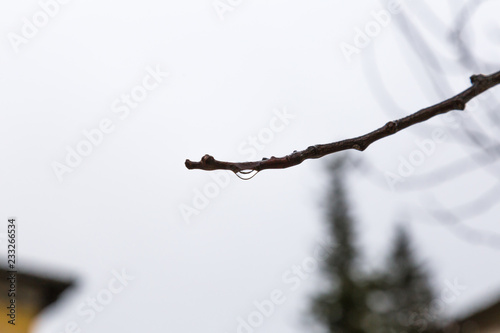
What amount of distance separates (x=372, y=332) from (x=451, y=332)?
10.1 metres

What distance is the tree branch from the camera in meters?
0.96

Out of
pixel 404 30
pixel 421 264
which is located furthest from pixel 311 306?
pixel 404 30

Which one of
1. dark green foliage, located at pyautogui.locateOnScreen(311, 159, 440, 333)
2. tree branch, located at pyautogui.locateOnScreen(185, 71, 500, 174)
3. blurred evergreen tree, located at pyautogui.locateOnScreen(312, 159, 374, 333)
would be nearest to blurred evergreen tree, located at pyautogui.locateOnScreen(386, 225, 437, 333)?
dark green foliage, located at pyautogui.locateOnScreen(311, 159, 440, 333)

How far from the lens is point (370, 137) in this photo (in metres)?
1.03

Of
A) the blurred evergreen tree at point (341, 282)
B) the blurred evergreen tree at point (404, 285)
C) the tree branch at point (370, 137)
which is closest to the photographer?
the tree branch at point (370, 137)

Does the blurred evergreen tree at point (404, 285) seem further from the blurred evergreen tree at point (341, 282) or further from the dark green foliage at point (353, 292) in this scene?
the blurred evergreen tree at point (341, 282)

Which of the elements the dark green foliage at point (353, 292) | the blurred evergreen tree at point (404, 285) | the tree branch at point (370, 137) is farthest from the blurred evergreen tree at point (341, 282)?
the tree branch at point (370, 137)

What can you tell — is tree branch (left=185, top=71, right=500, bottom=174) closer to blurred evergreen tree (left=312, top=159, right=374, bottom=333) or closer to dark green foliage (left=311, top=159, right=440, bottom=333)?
dark green foliage (left=311, top=159, right=440, bottom=333)

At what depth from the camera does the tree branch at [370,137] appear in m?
0.96

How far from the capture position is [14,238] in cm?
487

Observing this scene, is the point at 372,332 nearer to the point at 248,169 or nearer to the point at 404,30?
the point at 404,30

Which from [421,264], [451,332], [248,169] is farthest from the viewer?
[421,264]

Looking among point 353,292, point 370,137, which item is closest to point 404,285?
point 353,292

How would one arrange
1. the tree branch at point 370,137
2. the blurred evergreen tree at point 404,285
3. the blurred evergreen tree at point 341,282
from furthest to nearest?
the blurred evergreen tree at point 404,285 → the blurred evergreen tree at point 341,282 → the tree branch at point 370,137
